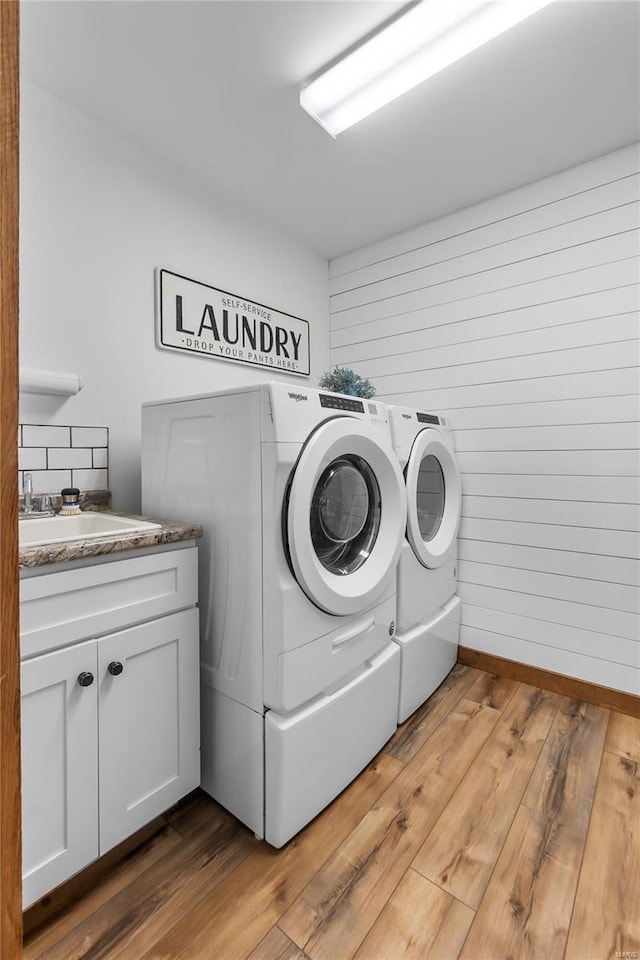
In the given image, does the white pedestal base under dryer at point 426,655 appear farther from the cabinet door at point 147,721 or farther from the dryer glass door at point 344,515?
the cabinet door at point 147,721

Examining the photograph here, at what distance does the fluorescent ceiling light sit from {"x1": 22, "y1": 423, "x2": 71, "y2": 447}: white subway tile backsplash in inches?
59.4

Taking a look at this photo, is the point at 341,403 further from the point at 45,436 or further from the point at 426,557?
the point at 45,436

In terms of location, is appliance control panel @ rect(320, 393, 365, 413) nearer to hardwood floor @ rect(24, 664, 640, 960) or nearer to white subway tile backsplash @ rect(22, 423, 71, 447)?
white subway tile backsplash @ rect(22, 423, 71, 447)

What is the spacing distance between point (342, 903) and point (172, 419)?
146 cm

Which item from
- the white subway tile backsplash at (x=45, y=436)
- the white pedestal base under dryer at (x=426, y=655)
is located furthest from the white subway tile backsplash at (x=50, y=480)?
the white pedestal base under dryer at (x=426, y=655)

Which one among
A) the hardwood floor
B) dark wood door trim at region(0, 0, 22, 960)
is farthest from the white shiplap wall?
dark wood door trim at region(0, 0, 22, 960)

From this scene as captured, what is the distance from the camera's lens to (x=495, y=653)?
2305mm

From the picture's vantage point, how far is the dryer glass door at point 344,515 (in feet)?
4.12

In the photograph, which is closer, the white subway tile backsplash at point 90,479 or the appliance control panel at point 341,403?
the appliance control panel at point 341,403

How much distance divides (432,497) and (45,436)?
1689 millimetres

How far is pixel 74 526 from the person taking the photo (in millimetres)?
1577

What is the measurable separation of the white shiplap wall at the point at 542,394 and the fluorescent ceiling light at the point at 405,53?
0.95 metres

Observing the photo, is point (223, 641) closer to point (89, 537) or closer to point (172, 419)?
point (89, 537)

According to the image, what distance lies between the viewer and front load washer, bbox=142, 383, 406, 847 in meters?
1.24
